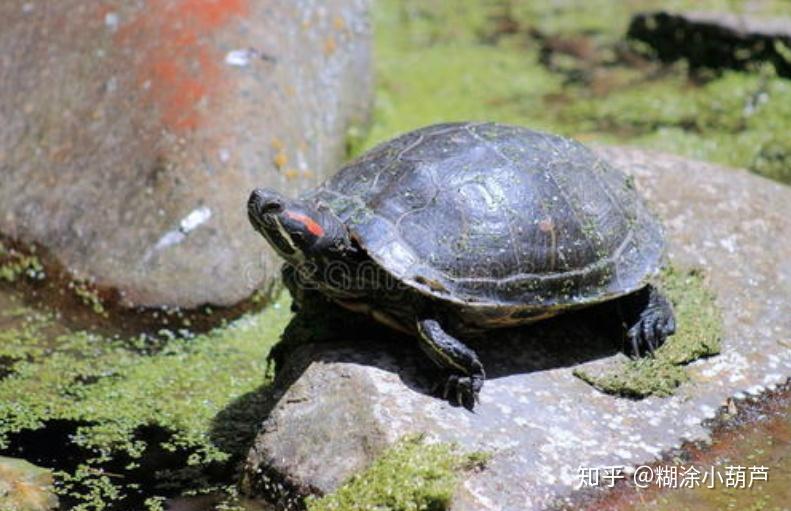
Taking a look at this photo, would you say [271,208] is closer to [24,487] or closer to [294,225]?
[294,225]

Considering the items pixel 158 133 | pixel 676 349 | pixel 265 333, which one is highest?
pixel 158 133

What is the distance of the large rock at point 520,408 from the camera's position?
3.77 metres

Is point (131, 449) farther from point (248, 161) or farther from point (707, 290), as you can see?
point (707, 290)

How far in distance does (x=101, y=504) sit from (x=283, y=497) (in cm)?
71

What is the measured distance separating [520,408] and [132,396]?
1.80m

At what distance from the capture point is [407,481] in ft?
11.7

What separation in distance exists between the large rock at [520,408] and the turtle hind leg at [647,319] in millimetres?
143

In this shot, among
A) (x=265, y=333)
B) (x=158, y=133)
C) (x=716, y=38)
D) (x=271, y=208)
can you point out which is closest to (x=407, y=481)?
(x=271, y=208)

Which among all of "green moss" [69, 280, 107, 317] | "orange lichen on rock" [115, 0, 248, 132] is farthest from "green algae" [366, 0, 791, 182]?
"green moss" [69, 280, 107, 317]

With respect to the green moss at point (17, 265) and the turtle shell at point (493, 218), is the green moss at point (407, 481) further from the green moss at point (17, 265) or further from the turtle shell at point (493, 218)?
the green moss at point (17, 265)

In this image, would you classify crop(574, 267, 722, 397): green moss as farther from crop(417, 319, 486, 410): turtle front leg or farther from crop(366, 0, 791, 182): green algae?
crop(366, 0, 791, 182): green algae

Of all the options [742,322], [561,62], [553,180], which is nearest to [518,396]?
[553,180]

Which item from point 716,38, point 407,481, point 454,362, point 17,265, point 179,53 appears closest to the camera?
point 407,481

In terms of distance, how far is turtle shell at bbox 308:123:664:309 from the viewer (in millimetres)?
4043
